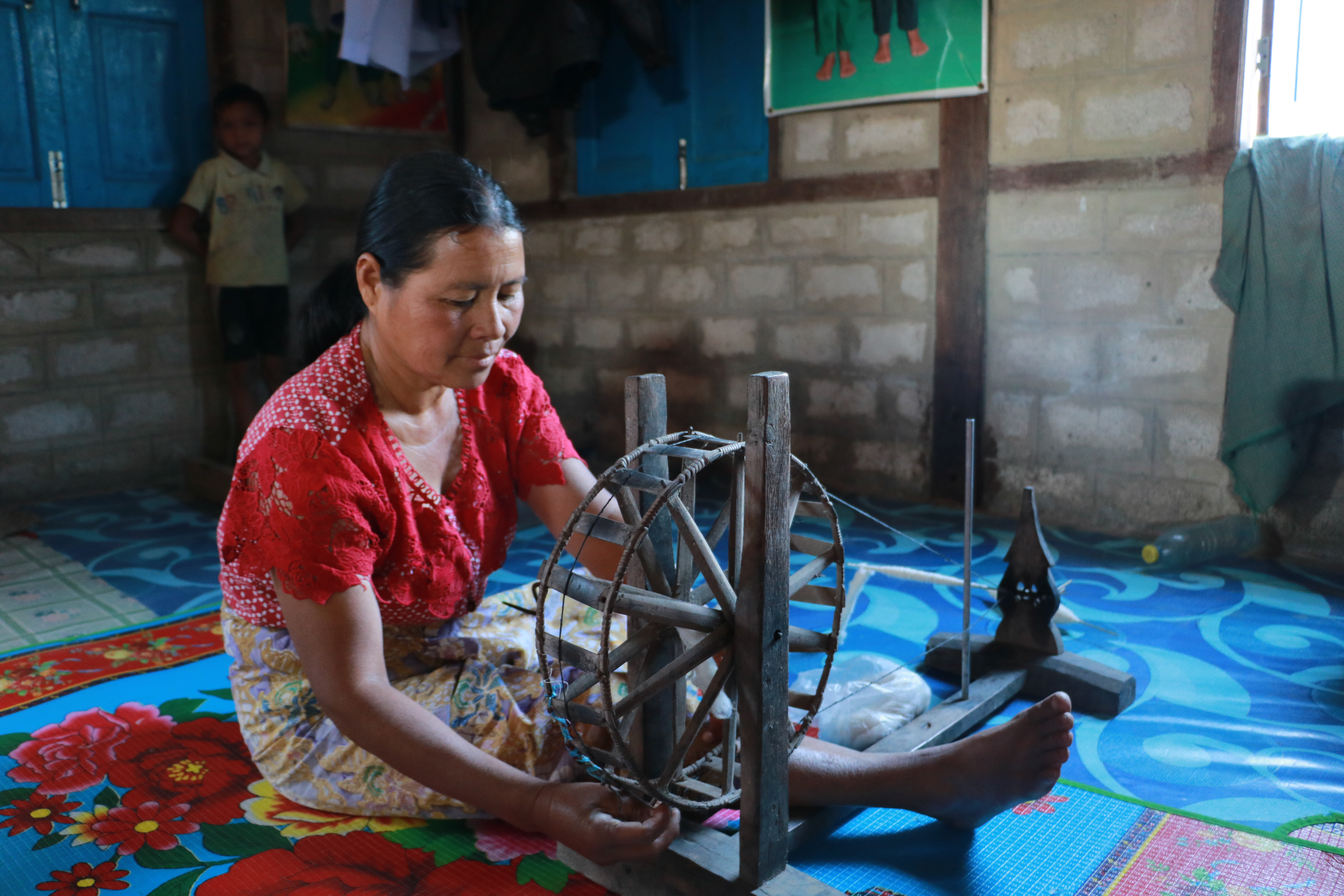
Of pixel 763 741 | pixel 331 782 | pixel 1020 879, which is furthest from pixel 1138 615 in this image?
pixel 331 782

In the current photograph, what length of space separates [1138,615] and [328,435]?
2.09 metres

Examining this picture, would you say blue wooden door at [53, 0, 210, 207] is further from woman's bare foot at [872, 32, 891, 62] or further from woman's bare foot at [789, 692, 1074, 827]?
woman's bare foot at [789, 692, 1074, 827]

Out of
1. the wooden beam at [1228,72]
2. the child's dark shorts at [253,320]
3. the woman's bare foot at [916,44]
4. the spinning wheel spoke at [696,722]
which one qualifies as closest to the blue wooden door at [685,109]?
the woman's bare foot at [916,44]

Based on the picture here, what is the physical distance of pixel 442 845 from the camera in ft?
5.21

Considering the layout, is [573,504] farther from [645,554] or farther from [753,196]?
[753,196]

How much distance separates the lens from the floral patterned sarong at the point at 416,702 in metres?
1.59

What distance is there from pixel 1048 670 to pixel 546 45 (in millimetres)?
3260

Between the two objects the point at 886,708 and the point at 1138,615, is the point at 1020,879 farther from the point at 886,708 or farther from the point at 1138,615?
the point at 1138,615

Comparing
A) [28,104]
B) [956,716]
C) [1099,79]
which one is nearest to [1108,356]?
[1099,79]

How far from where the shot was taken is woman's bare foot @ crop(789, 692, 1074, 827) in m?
1.44

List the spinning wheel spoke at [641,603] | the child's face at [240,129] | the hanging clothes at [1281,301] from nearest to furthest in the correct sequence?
the spinning wheel spoke at [641,603], the hanging clothes at [1281,301], the child's face at [240,129]

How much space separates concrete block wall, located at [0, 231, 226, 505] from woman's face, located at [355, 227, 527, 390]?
3.25 m

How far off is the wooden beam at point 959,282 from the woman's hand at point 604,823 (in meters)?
2.59

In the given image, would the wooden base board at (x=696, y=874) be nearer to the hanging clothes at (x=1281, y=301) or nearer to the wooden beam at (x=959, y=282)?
the hanging clothes at (x=1281, y=301)
